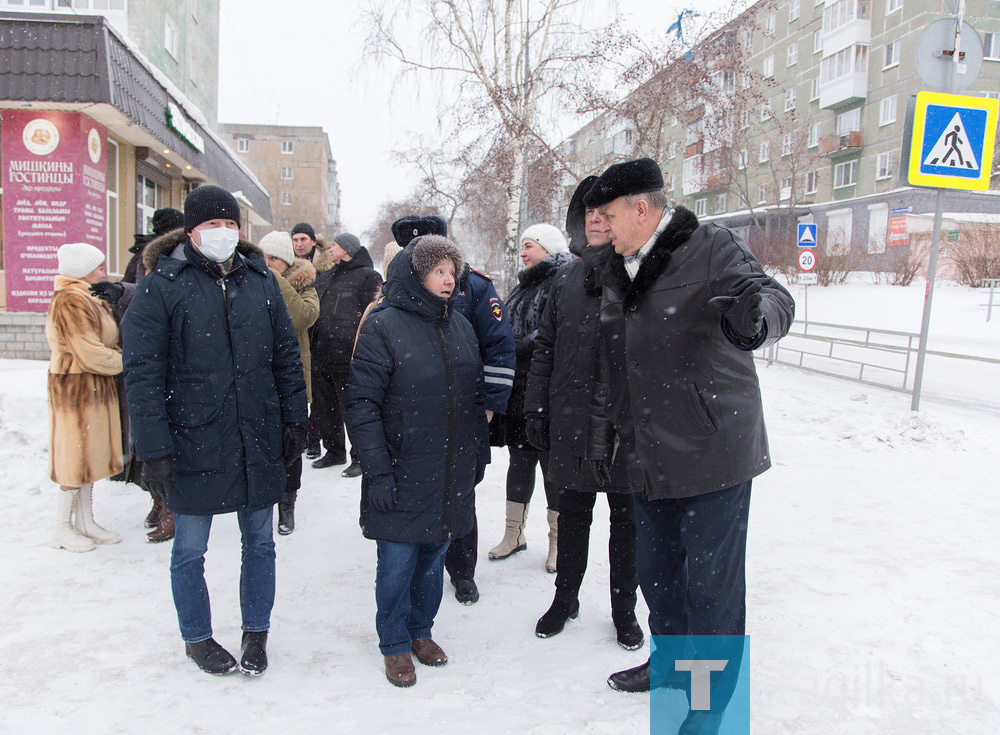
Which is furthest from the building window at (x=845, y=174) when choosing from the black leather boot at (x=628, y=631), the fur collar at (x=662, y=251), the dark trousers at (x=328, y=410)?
the fur collar at (x=662, y=251)

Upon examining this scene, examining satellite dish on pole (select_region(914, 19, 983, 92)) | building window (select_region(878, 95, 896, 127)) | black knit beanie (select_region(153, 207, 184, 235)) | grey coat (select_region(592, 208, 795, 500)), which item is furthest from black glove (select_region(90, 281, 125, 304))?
building window (select_region(878, 95, 896, 127))

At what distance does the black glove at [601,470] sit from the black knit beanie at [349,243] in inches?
143

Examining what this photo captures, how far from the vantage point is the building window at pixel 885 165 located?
1258 inches

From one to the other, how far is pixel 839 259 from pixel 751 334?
30.5 m

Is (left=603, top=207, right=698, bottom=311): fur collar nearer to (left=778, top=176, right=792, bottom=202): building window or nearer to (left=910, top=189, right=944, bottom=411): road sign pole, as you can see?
(left=910, top=189, right=944, bottom=411): road sign pole

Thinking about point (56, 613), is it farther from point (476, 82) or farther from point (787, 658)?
point (476, 82)

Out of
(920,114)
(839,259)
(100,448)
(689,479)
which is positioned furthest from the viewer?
(839,259)

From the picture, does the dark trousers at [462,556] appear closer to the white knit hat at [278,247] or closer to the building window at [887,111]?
the white knit hat at [278,247]

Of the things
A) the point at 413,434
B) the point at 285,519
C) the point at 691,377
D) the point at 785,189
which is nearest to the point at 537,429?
the point at 413,434

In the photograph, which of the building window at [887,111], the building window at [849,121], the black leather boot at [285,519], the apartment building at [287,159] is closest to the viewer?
the black leather boot at [285,519]

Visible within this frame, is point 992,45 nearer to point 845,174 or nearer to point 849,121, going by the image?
point 849,121

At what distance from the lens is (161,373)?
266 cm

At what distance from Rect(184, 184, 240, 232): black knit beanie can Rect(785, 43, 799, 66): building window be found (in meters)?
43.5

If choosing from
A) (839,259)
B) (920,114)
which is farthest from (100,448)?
(839,259)
